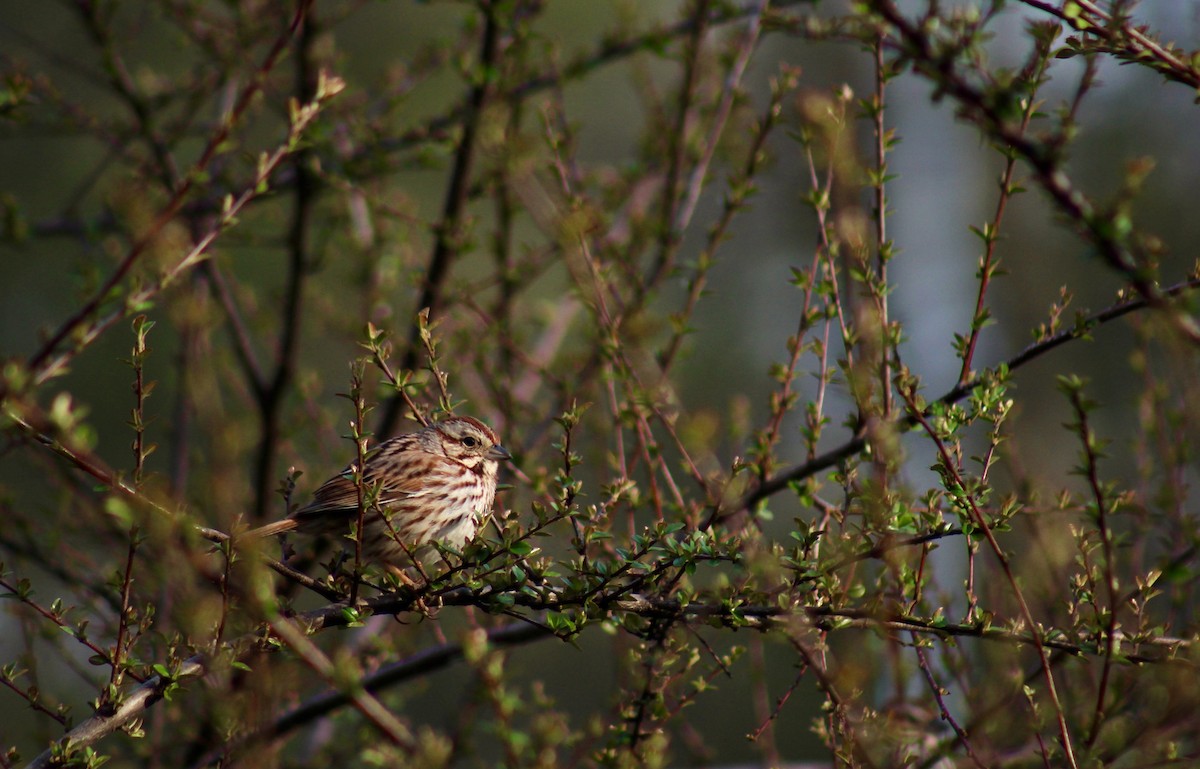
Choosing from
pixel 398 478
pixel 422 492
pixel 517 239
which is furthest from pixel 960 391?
pixel 517 239

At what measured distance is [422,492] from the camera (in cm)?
498

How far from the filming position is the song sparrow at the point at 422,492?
4559 mm

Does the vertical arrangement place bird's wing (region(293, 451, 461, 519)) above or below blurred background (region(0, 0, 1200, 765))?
below

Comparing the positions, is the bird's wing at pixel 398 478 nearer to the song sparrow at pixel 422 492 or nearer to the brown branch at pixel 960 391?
the song sparrow at pixel 422 492

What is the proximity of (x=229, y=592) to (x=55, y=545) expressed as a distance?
2.58 meters

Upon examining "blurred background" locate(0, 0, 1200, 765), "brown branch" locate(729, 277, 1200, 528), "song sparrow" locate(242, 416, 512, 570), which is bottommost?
"brown branch" locate(729, 277, 1200, 528)

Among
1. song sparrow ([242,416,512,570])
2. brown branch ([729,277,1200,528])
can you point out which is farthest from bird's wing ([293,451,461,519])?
brown branch ([729,277,1200,528])

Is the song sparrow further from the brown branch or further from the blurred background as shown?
the brown branch

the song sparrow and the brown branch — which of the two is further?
the song sparrow

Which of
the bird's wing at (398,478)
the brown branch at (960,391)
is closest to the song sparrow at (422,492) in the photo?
the bird's wing at (398,478)

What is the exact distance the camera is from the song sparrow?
4.56 metres

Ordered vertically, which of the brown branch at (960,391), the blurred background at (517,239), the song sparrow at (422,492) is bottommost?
the brown branch at (960,391)

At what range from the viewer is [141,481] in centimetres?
232

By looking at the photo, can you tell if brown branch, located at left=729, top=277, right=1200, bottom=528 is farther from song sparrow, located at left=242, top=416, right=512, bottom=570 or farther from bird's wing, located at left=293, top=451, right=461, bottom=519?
bird's wing, located at left=293, top=451, right=461, bottom=519
